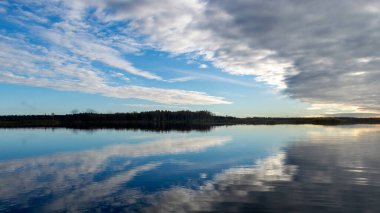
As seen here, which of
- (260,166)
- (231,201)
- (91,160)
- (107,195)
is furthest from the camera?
(91,160)

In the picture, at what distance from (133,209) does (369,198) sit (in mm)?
12102

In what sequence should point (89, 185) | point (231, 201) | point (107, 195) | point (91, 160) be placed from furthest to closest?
point (91, 160)
point (89, 185)
point (107, 195)
point (231, 201)

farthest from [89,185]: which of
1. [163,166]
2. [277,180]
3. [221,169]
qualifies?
[277,180]

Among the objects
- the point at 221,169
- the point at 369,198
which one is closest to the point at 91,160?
the point at 221,169

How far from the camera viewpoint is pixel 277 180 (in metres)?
19.8

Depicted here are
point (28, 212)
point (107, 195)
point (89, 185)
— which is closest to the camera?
point (28, 212)

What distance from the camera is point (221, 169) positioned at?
24.2 m

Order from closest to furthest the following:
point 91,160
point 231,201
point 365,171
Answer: point 231,201 → point 365,171 → point 91,160

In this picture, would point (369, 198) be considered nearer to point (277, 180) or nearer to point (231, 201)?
point (277, 180)

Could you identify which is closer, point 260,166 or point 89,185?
point 89,185

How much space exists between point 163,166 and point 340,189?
13961 mm

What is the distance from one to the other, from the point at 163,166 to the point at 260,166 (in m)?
8.34

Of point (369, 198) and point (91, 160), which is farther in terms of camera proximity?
point (91, 160)

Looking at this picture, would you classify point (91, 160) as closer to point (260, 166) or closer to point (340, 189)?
point (260, 166)
